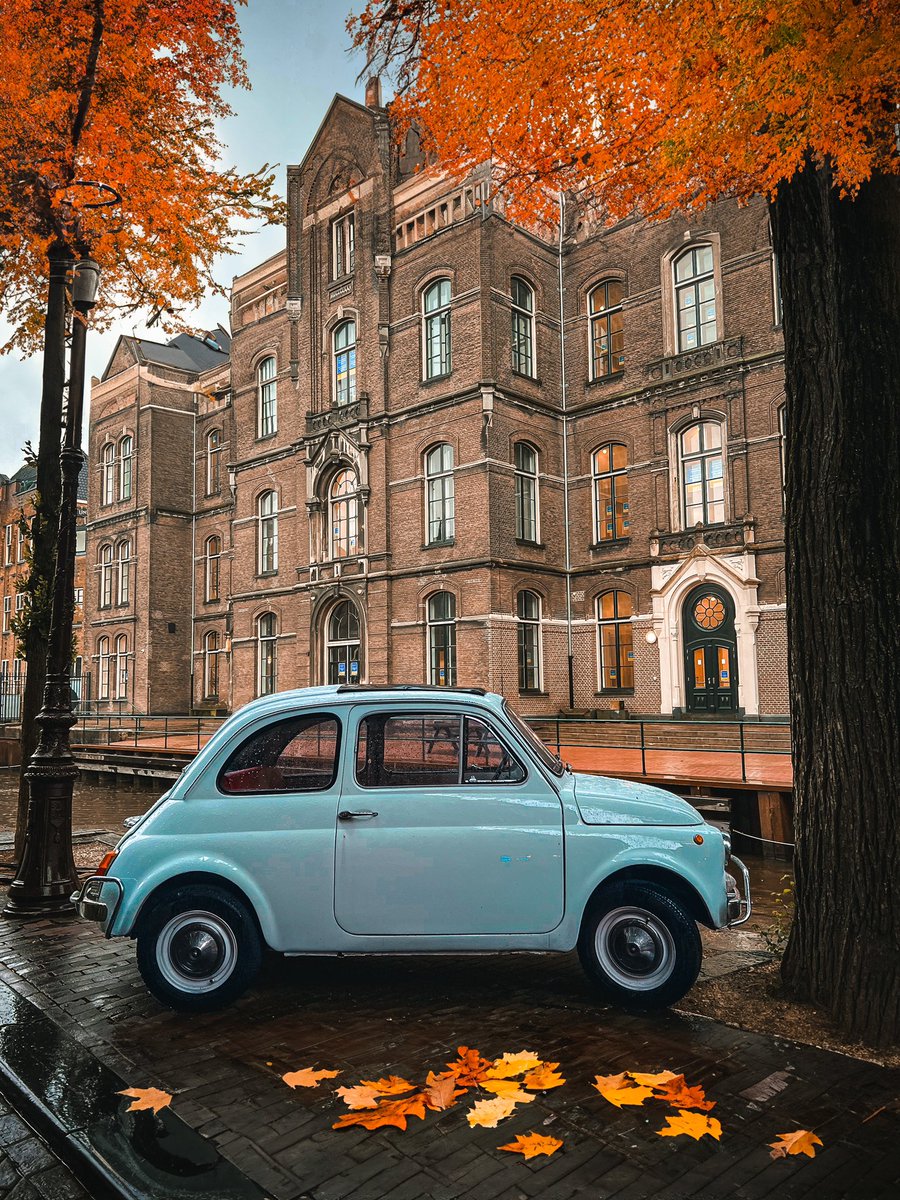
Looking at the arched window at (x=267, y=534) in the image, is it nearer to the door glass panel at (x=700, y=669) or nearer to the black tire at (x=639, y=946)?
the door glass panel at (x=700, y=669)

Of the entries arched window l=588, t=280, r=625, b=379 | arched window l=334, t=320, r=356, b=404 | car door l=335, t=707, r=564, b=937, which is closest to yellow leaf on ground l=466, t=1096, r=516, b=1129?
car door l=335, t=707, r=564, b=937

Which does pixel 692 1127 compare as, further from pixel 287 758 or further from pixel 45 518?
pixel 45 518

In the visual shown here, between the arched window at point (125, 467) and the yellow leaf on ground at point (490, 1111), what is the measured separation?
1580 inches

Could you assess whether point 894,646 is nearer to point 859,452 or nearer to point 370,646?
point 859,452

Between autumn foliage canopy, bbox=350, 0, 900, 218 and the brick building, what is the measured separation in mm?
15825

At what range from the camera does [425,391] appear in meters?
Answer: 26.2

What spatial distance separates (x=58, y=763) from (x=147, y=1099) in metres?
4.51

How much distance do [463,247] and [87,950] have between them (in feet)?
77.6

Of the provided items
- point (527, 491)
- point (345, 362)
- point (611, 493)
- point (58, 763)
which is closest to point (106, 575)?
point (345, 362)

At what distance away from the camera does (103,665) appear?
4006 cm

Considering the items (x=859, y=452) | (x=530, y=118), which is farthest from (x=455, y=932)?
(x=530, y=118)

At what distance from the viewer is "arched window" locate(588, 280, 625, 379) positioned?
25.6 m

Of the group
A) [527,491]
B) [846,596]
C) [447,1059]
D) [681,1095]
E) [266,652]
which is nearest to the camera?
[681,1095]

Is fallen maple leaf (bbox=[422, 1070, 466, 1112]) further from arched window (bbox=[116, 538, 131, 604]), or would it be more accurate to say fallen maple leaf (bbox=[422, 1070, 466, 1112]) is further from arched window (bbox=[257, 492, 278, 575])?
arched window (bbox=[116, 538, 131, 604])
